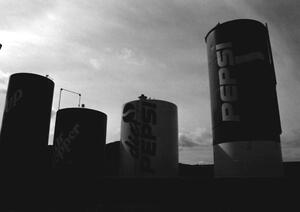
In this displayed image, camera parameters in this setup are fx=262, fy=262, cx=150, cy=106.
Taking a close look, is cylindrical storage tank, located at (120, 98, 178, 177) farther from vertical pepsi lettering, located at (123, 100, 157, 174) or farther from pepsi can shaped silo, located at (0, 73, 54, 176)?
pepsi can shaped silo, located at (0, 73, 54, 176)

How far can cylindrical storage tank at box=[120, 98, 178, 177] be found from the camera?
994cm

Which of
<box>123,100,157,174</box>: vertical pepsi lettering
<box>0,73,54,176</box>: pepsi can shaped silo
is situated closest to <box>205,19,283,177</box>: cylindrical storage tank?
<box>123,100,157,174</box>: vertical pepsi lettering

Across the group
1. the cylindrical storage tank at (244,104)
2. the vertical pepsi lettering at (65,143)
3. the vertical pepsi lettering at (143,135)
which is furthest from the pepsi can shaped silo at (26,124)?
the cylindrical storage tank at (244,104)

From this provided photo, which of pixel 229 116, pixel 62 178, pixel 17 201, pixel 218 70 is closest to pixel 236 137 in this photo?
pixel 229 116

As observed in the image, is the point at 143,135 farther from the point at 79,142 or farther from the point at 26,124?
the point at 26,124

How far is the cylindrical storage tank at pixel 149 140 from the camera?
9.94 metres

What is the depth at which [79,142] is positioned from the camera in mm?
10453

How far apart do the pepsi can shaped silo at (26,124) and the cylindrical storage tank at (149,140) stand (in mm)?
3109

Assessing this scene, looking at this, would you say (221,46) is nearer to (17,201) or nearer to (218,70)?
(218,70)

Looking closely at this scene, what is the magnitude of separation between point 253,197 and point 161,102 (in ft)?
16.2

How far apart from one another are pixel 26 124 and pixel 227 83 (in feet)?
24.6

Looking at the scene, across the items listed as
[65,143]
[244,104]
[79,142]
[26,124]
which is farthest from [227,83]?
[26,124]

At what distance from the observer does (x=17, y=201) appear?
872 centimetres

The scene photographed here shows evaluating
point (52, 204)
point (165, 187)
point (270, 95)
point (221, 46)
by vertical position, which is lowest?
point (52, 204)
